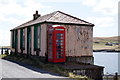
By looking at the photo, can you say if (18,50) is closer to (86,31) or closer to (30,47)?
(30,47)

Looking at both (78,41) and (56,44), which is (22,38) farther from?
(56,44)

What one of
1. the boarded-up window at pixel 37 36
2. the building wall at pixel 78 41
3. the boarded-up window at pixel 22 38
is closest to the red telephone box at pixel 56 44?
the building wall at pixel 78 41

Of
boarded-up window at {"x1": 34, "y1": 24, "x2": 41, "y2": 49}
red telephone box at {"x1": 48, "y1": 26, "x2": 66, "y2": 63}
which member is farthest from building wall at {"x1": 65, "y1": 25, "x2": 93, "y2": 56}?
boarded-up window at {"x1": 34, "y1": 24, "x2": 41, "y2": 49}

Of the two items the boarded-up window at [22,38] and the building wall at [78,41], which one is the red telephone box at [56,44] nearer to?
the building wall at [78,41]

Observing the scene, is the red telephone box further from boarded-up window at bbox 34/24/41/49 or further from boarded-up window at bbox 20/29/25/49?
boarded-up window at bbox 20/29/25/49

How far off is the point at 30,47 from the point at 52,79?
12.2 meters

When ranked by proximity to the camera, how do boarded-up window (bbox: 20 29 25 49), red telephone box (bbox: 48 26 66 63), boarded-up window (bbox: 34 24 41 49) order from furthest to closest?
1. boarded-up window (bbox: 20 29 25 49)
2. boarded-up window (bbox: 34 24 41 49)
3. red telephone box (bbox: 48 26 66 63)

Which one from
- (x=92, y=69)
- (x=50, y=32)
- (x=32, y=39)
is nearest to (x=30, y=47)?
(x=32, y=39)

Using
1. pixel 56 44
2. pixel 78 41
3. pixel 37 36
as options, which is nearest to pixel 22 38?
pixel 37 36

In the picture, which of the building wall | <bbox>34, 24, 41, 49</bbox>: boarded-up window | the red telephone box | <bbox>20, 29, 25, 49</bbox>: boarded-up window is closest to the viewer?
the red telephone box

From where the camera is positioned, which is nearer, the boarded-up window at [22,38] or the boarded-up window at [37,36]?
the boarded-up window at [37,36]

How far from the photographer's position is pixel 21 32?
26.9 m

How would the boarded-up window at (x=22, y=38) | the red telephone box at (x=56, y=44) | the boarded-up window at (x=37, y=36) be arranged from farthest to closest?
the boarded-up window at (x=22, y=38), the boarded-up window at (x=37, y=36), the red telephone box at (x=56, y=44)

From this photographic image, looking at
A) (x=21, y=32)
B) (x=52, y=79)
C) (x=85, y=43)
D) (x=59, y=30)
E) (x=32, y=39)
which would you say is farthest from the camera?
(x=21, y=32)
